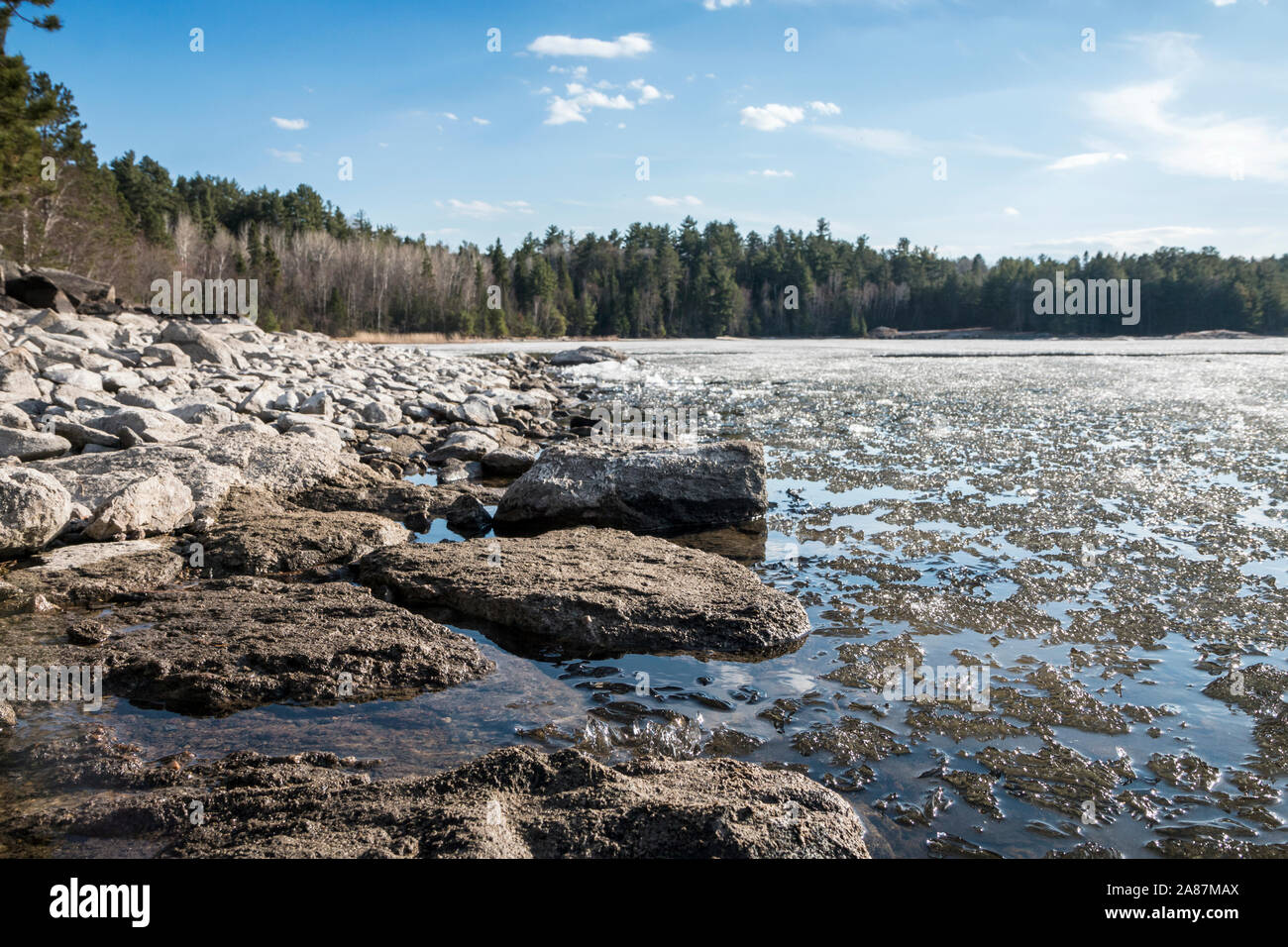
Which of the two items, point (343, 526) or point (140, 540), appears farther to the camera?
point (343, 526)

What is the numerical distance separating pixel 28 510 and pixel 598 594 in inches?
185

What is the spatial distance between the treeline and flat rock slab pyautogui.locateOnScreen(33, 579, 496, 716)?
48951mm

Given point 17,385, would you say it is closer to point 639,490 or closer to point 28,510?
point 28,510

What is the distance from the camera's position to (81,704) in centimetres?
421

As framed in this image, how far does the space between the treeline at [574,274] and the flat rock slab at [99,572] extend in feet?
155

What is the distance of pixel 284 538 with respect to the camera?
6.91 meters

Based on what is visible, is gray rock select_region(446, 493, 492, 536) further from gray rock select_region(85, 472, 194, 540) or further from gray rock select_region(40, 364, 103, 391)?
gray rock select_region(40, 364, 103, 391)

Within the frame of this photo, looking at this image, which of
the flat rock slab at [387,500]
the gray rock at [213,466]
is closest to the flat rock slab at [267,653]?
the gray rock at [213,466]

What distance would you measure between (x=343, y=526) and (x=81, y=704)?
10.4 ft

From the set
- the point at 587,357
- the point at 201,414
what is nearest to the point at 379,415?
the point at 201,414

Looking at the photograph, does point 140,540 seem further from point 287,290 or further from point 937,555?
point 287,290

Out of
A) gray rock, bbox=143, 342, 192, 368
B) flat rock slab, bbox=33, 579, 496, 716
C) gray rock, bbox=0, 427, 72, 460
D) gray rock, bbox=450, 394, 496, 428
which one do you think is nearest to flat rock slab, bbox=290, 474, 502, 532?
gray rock, bbox=0, 427, 72, 460

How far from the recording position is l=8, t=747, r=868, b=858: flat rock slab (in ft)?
9.28
